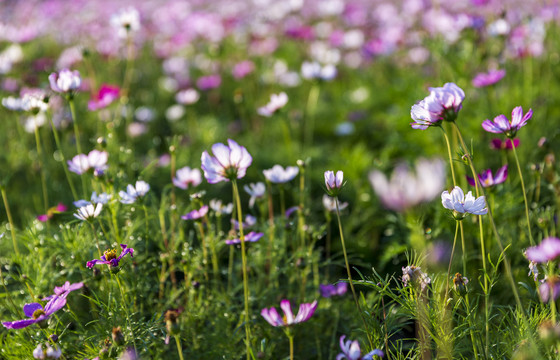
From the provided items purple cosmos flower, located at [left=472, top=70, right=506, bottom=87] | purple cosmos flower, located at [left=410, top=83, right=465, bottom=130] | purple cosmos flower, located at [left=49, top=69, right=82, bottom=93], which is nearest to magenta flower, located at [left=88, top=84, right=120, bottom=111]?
purple cosmos flower, located at [left=49, top=69, right=82, bottom=93]

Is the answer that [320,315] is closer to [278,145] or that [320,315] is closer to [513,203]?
[513,203]

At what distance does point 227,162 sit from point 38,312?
49 cm

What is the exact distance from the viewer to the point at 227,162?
1.00 m

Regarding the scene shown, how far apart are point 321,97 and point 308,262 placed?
2224 mm

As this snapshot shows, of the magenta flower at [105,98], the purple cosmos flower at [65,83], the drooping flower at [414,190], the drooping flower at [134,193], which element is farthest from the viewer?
the magenta flower at [105,98]

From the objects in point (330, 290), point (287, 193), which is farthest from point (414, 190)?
point (287, 193)

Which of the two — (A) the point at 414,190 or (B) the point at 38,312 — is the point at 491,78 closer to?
(A) the point at 414,190

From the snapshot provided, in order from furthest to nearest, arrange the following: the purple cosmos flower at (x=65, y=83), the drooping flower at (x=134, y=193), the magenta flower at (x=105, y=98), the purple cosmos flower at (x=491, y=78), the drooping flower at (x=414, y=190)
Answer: the magenta flower at (x=105, y=98) < the purple cosmos flower at (x=491, y=78) < the purple cosmos flower at (x=65, y=83) < the drooping flower at (x=134, y=193) < the drooping flower at (x=414, y=190)

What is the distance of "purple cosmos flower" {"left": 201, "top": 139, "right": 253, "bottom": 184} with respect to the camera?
3.24 feet

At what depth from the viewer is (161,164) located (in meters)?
2.27

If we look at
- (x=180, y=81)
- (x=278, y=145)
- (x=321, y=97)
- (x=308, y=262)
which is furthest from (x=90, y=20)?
(x=308, y=262)

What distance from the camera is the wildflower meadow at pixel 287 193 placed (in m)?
1.03

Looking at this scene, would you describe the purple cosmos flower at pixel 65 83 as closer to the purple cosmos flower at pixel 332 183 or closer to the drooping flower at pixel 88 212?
the drooping flower at pixel 88 212

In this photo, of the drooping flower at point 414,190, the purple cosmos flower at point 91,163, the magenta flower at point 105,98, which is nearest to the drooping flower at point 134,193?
the purple cosmos flower at point 91,163
